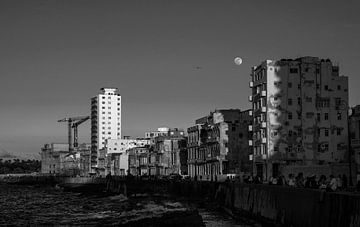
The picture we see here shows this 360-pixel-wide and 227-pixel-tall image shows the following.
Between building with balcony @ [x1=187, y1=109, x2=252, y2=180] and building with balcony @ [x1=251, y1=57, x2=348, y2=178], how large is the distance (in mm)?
14300

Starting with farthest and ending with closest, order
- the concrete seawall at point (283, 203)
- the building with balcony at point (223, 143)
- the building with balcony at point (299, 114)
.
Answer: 1. the building with balcony at point (223, 143)
2. the building with balcony at point (299, 114)
3. the concrete seawall at point (283, 203)

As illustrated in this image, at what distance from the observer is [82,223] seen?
52281mm

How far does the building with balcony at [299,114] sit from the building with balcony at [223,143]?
14300mm

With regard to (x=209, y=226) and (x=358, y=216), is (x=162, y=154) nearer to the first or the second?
(x=209, y=226)

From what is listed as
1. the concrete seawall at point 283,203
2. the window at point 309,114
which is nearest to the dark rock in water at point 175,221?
the concrete seawall at point 283,203

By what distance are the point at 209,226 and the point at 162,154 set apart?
107911 mm

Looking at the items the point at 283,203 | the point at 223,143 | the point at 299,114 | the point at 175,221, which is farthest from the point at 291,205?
the point at 223,143

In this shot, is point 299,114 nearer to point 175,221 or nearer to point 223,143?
point 223,143

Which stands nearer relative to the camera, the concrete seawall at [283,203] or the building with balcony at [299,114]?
the concrete seawall at [283,203]

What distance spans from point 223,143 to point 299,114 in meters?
19.4

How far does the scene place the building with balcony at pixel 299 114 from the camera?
9344 cm

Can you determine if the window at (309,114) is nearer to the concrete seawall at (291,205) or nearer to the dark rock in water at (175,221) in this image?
the concrete seawall at (291,205)

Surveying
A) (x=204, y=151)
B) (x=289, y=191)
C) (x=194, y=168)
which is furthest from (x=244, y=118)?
(x=289, y=191)

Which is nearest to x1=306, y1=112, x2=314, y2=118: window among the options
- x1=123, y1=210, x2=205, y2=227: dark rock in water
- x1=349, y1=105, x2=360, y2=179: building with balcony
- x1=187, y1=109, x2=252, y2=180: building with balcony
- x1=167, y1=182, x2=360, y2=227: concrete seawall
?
x1=349, y1=105, x2=360, y2=179: building with balcony
